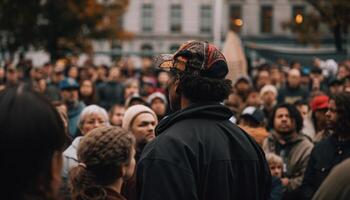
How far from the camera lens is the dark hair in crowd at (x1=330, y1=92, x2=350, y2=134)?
7051mm

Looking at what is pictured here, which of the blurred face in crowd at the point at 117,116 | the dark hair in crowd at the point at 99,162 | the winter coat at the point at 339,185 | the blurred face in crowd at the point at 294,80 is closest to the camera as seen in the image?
the winter coat at the point at 339,185

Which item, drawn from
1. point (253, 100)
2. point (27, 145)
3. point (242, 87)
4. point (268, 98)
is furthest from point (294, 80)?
point (27, 145)

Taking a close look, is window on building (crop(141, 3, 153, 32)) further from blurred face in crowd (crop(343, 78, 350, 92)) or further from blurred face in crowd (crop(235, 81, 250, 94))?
blurred face in crowd (crop(343, 78, 350, 92))

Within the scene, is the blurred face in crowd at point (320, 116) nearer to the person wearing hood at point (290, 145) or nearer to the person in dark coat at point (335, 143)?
the person wearing hood at point (290, 145)

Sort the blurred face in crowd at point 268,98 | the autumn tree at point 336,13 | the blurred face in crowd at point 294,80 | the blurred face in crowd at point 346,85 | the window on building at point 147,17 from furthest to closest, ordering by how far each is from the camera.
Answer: the window on building at point 147,17
the autumn tree at point 336,13
the blurred face in crowd at point 294,80
the blurred face in crowd at point 268,98
the blurred face in crowd at point 346,85

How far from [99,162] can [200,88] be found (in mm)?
653

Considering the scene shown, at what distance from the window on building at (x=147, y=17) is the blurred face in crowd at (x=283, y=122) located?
63838mm

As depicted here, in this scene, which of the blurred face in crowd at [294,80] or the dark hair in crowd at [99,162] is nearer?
the dark hair in crowd at [99,162]

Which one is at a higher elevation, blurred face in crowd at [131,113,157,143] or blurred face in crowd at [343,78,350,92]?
blurred face in crowd at [131,113,157,143]

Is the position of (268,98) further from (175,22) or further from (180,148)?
(175,22)

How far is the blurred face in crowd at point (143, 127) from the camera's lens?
7.35m

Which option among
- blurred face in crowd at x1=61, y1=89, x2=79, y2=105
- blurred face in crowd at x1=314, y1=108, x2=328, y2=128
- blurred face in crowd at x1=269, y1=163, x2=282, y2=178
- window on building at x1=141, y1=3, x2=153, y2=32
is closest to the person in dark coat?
blurred face in crowd at x1=269, y1=163, x2=282, y2=178

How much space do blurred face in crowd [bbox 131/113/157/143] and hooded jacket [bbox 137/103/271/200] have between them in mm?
2920

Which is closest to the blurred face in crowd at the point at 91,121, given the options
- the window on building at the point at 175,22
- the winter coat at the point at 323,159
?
the winter coat at the point at 323,159
